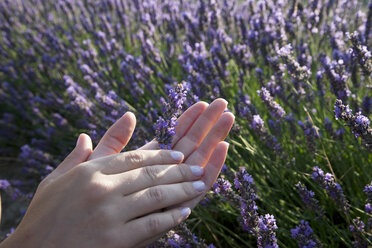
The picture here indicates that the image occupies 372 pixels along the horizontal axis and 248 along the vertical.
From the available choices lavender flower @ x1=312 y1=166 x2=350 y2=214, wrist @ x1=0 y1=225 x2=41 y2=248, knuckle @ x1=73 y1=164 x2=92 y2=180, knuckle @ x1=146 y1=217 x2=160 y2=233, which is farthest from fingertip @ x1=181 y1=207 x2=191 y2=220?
lavender flower @ x1=312 y1=166 x2=350 y2=214

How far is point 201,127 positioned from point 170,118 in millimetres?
161

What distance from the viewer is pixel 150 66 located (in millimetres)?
3186

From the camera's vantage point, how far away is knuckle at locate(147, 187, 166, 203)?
1.16m

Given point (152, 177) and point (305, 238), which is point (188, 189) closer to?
Result: point (152, 177)

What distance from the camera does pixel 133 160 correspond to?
1.25 meters

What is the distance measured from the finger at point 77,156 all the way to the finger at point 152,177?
30cm

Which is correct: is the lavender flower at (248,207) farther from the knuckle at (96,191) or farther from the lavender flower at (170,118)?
the knuckle at (96,191)

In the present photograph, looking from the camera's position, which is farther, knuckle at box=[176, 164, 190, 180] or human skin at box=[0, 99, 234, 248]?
knuckle at box=[176, 164, 190, 180]

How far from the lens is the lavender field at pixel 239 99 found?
167 cm

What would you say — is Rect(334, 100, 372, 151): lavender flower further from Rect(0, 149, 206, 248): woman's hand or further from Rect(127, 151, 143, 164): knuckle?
Rect(127, 151, 143, 164): knuckle

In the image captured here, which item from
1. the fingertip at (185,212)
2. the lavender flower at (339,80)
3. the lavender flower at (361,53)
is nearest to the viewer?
the fingertip at (185,212)

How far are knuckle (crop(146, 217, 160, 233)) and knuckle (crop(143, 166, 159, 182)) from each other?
135 mm

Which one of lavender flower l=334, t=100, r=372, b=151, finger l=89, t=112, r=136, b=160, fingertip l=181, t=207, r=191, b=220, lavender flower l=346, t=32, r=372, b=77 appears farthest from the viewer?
lavender flower l=346, t=32, r=372, b=77

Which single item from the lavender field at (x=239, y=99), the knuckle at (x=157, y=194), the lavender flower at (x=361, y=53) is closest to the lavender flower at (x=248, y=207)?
the lavender field at (x=239, y=99)
